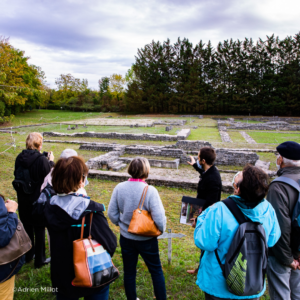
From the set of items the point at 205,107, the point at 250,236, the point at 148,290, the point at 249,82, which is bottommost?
the point at 148,290

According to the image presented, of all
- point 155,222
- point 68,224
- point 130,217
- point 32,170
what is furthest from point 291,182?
point 32,170

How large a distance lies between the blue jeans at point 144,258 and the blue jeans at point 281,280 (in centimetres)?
113

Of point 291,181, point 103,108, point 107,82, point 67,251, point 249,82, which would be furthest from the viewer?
point 107,82

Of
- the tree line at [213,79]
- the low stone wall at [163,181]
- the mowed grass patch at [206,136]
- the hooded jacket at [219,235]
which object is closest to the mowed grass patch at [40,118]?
the tree line at [213,79]

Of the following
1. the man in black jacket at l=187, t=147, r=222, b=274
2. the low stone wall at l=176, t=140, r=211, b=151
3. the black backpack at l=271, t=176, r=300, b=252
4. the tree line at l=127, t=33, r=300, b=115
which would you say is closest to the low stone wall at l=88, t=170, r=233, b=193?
the man in black jacket at l=187, t=147, r=222, b=274

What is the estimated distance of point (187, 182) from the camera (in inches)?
291

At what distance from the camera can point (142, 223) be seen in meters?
2.27

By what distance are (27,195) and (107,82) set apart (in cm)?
6684

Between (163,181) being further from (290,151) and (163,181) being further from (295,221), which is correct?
(295,221)

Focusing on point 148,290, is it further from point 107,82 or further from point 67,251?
point 107,82

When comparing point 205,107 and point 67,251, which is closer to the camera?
point 67,251

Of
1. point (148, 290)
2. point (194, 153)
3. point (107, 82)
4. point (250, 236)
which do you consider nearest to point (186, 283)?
point (148, 290)

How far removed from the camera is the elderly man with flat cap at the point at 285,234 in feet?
6.98

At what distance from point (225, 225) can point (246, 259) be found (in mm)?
269
